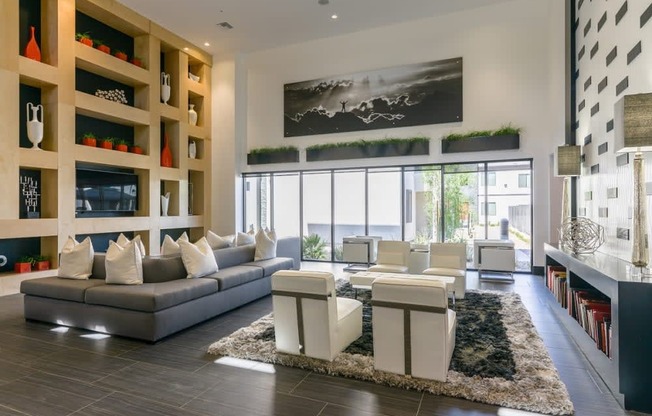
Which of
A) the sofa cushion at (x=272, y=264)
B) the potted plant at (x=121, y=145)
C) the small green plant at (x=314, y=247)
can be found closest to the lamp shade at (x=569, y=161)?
the sofa cushion at (x=272, y=264)

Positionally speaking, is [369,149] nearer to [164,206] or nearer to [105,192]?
[164,206]

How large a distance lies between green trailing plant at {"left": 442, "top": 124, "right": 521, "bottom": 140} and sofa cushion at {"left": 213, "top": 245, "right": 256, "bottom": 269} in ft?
17.0

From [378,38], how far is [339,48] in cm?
106

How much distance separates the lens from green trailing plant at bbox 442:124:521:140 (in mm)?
7616

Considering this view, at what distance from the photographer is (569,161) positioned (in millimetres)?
5316

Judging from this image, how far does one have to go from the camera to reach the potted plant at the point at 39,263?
21.1ft

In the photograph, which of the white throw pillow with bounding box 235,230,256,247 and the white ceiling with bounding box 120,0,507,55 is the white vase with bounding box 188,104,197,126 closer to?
the white ceiling with bounding box 120,0,507,55

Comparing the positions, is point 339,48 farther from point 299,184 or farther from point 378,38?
point 299,184

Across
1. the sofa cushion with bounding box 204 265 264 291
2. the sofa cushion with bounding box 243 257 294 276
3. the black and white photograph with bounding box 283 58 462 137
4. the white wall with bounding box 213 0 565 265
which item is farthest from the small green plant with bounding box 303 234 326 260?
the sofa cushion with bounding box 204 265 264 291

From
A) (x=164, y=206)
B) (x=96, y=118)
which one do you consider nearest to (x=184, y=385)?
(x=164, y=206)

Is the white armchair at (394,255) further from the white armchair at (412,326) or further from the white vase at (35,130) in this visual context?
the white vase at (35,130)

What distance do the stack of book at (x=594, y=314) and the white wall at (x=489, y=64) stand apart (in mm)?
3684

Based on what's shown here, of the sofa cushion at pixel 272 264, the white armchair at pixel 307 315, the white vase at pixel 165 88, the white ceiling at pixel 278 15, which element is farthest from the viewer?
the white vase at pixel 165 88

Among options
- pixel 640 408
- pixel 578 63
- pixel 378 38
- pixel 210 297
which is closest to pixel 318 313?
pixel 210 297
